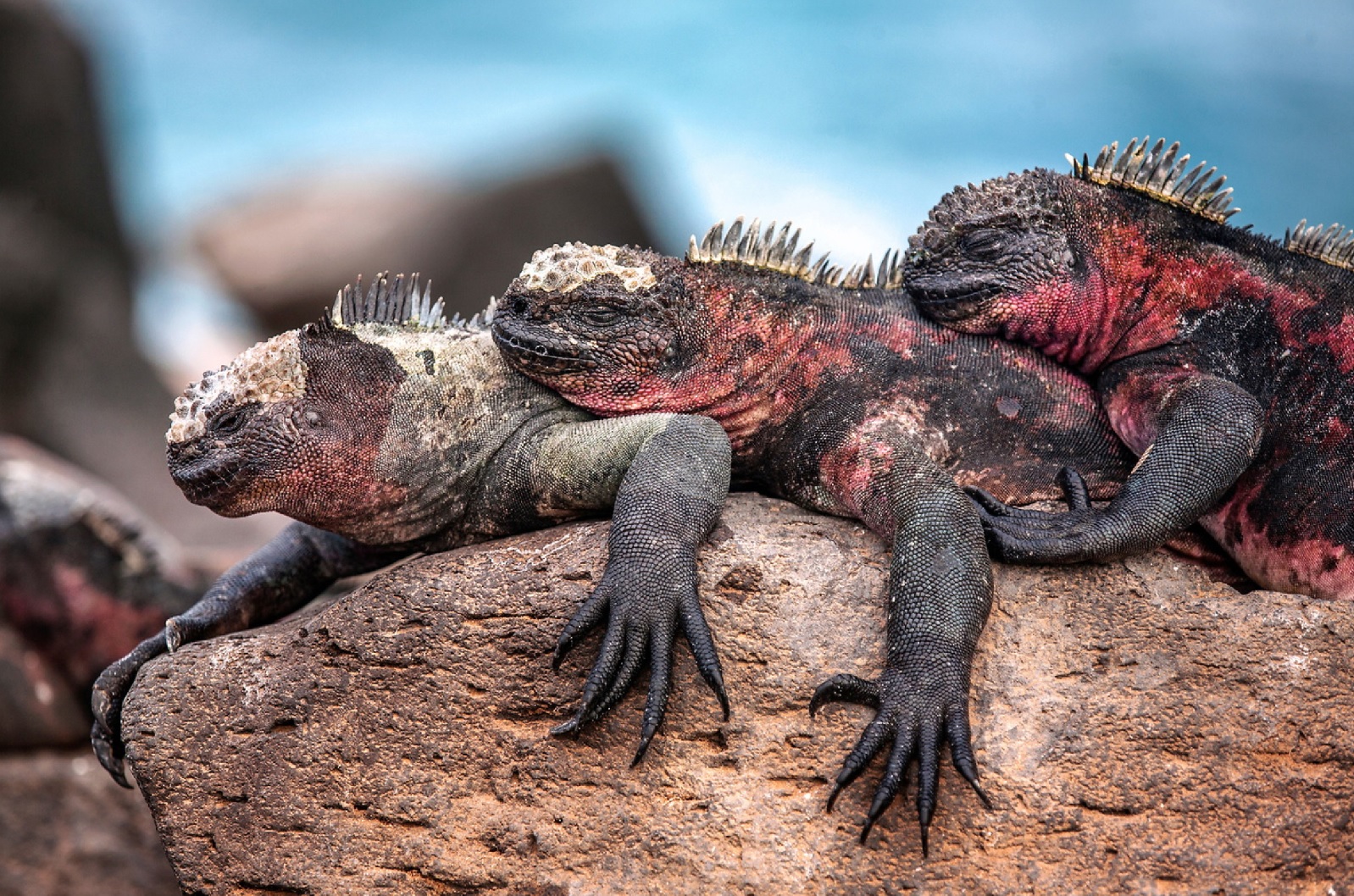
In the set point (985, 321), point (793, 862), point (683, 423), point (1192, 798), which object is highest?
point (985, 321)

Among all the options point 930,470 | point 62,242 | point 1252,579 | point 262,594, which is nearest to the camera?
point 930,470

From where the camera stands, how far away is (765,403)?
14.6ft

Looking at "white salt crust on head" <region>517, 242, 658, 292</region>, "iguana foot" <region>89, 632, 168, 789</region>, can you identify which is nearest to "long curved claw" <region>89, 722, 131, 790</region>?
"iguana foot" <region>89, 632, 168, 789</region>

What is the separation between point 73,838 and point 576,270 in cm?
497

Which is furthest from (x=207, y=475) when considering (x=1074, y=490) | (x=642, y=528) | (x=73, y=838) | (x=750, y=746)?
(x=73, y=838)

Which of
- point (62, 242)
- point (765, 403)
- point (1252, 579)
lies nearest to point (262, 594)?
point (765, 403)

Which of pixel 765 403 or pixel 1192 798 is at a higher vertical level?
pixel 765 403

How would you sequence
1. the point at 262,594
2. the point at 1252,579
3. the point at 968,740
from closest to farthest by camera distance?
the point at 968,740 → the point at 1252,579 → the point at 262,594

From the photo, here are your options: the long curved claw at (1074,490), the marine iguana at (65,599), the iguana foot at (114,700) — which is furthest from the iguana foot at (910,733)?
the marine iguana at (65,599)

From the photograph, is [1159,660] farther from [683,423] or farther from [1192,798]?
[683,423]

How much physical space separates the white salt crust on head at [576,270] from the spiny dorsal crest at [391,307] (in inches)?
12.4

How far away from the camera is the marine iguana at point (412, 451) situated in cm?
396

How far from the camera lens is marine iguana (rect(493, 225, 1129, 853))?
430cm

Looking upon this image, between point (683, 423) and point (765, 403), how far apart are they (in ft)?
1.50
